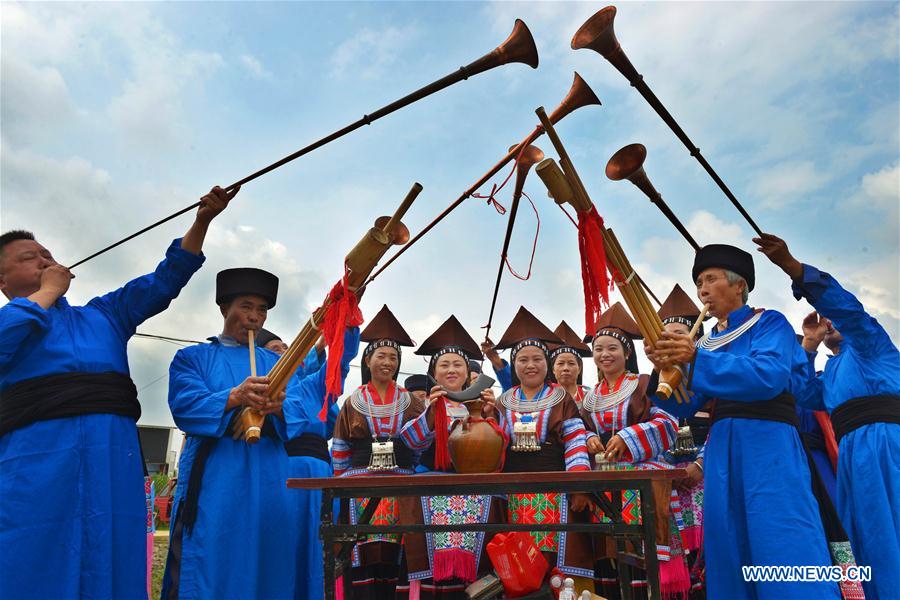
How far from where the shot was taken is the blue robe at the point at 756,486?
310cm

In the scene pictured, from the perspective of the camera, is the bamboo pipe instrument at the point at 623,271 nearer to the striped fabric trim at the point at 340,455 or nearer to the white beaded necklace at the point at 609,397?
the white beaded necklace at the point at 609,397

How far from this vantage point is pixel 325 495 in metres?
2.82

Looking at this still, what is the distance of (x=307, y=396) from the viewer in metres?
4.04

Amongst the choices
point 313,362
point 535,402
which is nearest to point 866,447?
point 535,402

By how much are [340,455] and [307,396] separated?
30.4 inches

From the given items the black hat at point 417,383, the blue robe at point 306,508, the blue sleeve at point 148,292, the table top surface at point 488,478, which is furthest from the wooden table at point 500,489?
the black hat at point 417,383

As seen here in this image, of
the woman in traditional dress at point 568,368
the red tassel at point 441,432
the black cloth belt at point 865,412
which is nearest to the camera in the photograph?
the black cloth belt at point 865,412

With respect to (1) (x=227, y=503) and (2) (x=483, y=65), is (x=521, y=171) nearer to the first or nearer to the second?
(2) (x=483, y=65)

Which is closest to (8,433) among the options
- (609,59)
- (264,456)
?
(264,456)

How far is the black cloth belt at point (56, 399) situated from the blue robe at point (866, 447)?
3.50 m

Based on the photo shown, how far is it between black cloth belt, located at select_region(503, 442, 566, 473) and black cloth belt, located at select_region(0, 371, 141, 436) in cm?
226

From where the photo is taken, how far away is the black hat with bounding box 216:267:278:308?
3.85 meters

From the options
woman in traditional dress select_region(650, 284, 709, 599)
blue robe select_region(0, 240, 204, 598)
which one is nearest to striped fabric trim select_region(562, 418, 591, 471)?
woman in traditional dress select_region(650, 284, 709, 599)

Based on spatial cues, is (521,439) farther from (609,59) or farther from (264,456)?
(609,59)
